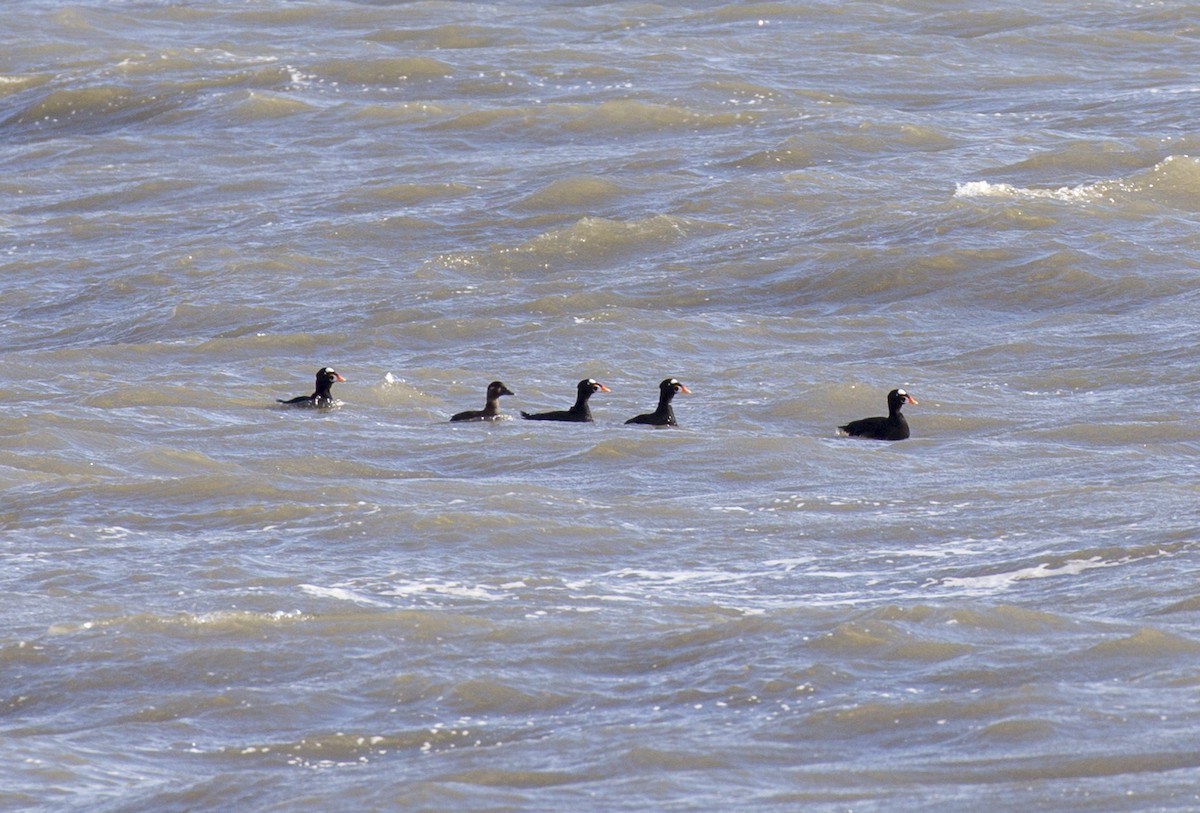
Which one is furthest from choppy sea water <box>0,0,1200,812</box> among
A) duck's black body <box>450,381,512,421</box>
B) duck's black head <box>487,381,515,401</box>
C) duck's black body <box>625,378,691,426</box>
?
duck's black head <box>487,381,515,401</box>

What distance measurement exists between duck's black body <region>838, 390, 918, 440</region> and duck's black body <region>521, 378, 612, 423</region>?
6.15 ft

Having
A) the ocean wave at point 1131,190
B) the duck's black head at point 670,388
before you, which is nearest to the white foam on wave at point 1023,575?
the duck's black head at point 670,388

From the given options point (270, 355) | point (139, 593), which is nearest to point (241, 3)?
point (270, 355)

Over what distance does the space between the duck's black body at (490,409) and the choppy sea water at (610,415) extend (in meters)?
0.31

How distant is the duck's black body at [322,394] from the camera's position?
1562 cm

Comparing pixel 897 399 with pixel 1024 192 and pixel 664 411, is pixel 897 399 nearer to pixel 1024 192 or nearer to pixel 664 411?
pixel 664 411

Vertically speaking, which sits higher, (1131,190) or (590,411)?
(1131,190)

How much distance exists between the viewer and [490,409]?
1558 centimetres

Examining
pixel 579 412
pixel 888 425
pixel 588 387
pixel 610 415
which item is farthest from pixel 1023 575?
pixel 610 415

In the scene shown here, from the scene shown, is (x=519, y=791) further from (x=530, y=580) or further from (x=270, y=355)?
(x=270, y=355)

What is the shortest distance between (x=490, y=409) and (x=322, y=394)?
4.16ft

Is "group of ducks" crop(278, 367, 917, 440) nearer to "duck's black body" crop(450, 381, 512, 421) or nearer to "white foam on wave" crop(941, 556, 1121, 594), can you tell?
"duck's black body" crop(450, 381, 512, 421)

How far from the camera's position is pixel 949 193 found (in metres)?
22.2

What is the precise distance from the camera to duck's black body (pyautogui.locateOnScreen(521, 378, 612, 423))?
1544cm
